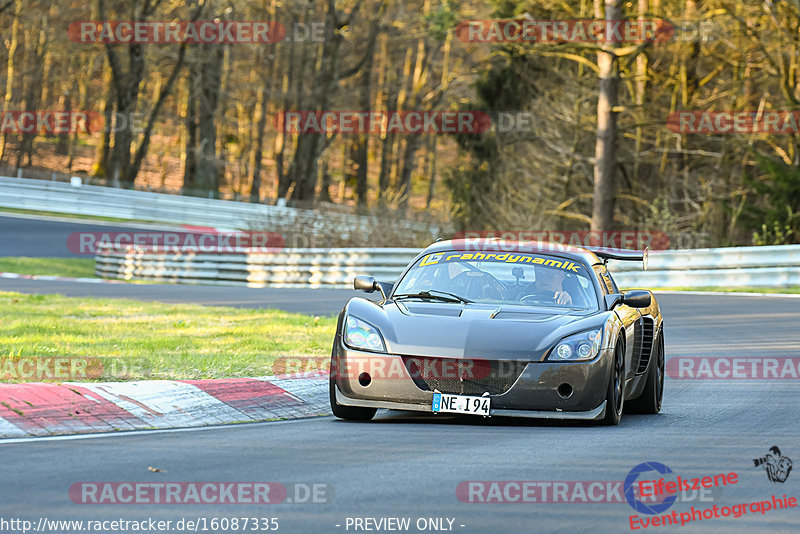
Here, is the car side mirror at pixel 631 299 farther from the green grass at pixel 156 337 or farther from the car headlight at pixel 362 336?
the green grass at pixel 156 337

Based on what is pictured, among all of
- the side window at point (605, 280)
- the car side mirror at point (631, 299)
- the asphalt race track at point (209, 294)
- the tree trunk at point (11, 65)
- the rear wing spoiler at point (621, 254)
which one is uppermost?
the tree trunk at point (11, 65)

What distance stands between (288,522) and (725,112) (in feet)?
98.7

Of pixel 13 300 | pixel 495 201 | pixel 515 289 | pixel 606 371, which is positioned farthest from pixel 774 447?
Result: pixel 495 201

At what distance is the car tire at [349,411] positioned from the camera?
838 centimetres

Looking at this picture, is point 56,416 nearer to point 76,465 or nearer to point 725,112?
point 76,465

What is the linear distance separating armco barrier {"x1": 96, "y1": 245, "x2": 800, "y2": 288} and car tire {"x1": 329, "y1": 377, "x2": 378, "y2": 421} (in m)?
15.4

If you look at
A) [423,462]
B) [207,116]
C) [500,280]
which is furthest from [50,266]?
[207,116]

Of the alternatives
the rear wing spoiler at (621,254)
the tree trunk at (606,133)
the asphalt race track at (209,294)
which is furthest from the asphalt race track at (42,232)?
the rear wing spoiler at (621,254)

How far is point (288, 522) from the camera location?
17.4 feet

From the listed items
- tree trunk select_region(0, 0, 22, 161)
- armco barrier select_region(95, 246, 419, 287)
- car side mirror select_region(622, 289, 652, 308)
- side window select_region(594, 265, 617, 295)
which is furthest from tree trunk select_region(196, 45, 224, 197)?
car side mirror select_region(622, 289, 652, 308)

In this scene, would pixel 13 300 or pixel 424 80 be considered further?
pixel 424 80

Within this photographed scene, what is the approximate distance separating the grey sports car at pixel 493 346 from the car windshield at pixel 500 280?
11 millimetres

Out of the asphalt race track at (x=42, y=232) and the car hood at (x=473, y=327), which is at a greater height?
the car hood at (x=473, y=327)

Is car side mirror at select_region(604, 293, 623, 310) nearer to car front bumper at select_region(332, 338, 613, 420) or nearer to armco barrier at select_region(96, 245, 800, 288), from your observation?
car front bumper at select_region(332, 338, 613, 420)
